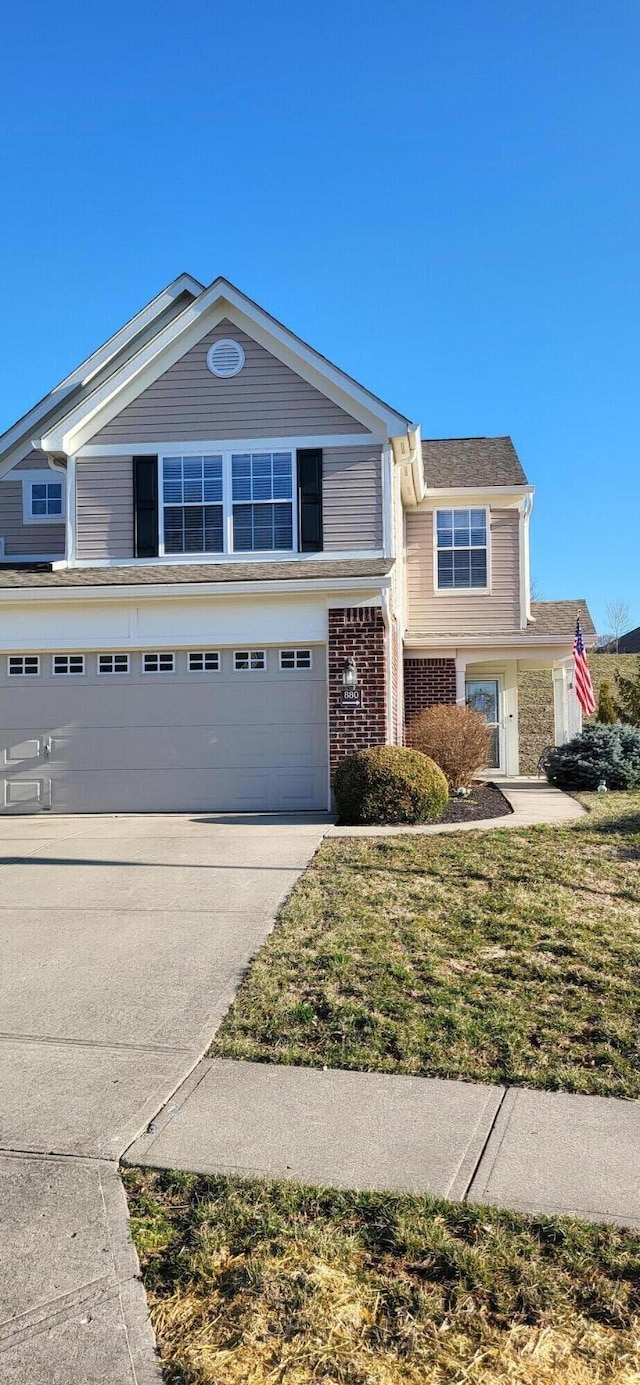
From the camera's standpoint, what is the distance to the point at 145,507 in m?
15.2

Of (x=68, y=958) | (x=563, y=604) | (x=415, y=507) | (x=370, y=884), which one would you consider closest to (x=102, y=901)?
(x=68, y=958)

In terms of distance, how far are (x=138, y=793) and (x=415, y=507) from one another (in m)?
8.62

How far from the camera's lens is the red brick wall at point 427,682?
19.5m

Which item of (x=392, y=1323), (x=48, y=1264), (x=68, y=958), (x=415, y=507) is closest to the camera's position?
(x=392, y=1323)

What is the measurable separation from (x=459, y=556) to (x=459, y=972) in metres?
14.4

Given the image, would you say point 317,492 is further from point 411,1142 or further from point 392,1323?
point 392,1323

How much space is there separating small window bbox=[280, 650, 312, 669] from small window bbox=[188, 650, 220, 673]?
91 centimetres

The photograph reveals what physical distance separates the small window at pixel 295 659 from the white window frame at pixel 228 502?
1766 mm

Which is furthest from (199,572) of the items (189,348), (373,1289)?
(373,1289)

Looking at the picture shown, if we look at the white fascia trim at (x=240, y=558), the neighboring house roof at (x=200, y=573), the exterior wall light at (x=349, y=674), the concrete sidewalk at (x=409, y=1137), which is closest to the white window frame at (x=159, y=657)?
the neighboring house roof at (x=200, y=573)

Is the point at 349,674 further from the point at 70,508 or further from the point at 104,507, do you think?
the point at 70,508

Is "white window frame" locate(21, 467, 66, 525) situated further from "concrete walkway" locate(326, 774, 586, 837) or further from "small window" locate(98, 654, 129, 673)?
"concrete walkway" locate(326, 774, 586, 837)

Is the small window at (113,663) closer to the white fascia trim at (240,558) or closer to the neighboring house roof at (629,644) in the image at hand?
the white fascia trim at (240,558)

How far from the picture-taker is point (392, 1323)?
294 cm
